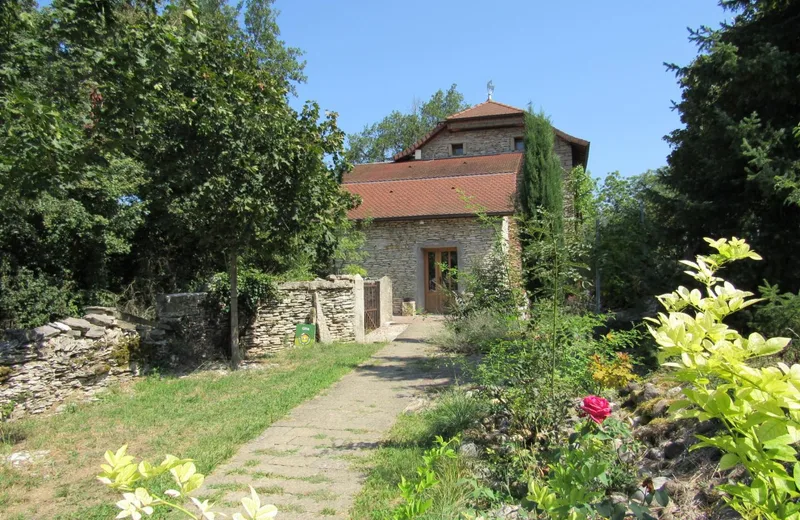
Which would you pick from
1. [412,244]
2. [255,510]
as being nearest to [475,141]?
[412,244]

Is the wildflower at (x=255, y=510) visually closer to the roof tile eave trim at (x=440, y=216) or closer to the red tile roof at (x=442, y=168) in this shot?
the roof tile eave trim at (x=440, y=216)

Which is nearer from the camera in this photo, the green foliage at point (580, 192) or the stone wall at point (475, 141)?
the green foliage at point (580, 192)

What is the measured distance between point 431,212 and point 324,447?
13417 millimetres

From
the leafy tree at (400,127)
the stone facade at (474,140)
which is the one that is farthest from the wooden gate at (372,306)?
the leafy tree at (400,127)

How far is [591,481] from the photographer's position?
8.52ft

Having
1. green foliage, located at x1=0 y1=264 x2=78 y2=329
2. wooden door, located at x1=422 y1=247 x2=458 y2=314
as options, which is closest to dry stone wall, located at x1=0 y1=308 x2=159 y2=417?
green foliage, located at x1=0 y1=264 x2=78 y2=329

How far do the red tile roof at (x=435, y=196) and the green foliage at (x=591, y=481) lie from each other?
1430cm

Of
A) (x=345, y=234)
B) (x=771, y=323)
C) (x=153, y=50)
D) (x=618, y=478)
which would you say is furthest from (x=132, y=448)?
(x=345, y=234)

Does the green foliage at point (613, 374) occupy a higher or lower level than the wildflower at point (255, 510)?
lower

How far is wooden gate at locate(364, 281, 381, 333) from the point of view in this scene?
14602 mm

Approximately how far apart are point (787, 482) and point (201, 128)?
860cm

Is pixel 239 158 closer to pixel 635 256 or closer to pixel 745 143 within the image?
pixel 745 143

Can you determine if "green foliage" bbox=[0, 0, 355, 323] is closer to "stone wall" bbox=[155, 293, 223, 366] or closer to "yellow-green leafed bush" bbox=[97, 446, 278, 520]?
"stone wall" bbox=[155, 293, 223, 366]

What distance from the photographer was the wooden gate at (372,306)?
14.6m
